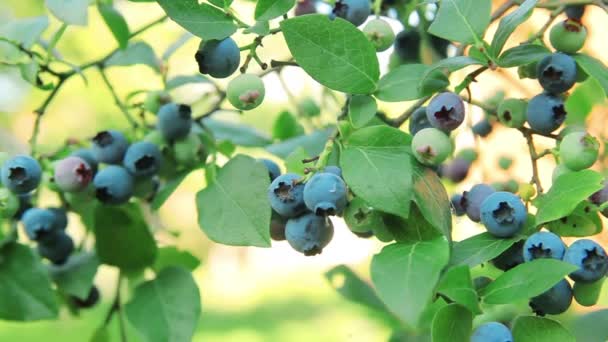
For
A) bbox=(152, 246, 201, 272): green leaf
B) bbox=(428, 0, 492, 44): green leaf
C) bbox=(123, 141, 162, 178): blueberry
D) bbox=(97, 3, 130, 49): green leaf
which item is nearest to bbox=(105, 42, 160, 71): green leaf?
bbox=(97, 3, 130, 49): green leaf

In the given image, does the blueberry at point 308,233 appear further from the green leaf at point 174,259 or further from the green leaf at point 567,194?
the green leaf at point 174,259

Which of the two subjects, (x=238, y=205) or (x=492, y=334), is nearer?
(x=492, y=334)

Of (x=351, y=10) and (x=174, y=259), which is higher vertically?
(x=351, y=10)

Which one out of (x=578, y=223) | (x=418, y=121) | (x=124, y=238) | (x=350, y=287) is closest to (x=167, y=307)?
(x=124, y=238)

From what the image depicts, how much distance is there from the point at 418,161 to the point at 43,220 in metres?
0.51

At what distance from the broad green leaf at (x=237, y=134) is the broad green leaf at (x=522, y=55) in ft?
1.51

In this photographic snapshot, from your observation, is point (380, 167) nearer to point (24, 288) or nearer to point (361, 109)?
point (361, 109)

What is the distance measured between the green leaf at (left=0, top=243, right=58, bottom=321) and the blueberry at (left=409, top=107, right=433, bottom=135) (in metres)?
0.48

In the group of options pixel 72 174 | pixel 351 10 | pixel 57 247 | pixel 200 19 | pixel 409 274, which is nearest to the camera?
pixel 409 274

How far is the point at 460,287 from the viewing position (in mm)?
679

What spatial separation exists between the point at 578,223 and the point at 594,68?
15 centimetres

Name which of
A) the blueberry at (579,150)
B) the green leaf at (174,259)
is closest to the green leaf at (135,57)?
the green leaf at (174,259)

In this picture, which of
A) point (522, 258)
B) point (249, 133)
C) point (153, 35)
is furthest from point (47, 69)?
point (153, 35)

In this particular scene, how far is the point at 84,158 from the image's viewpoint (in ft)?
3.35
